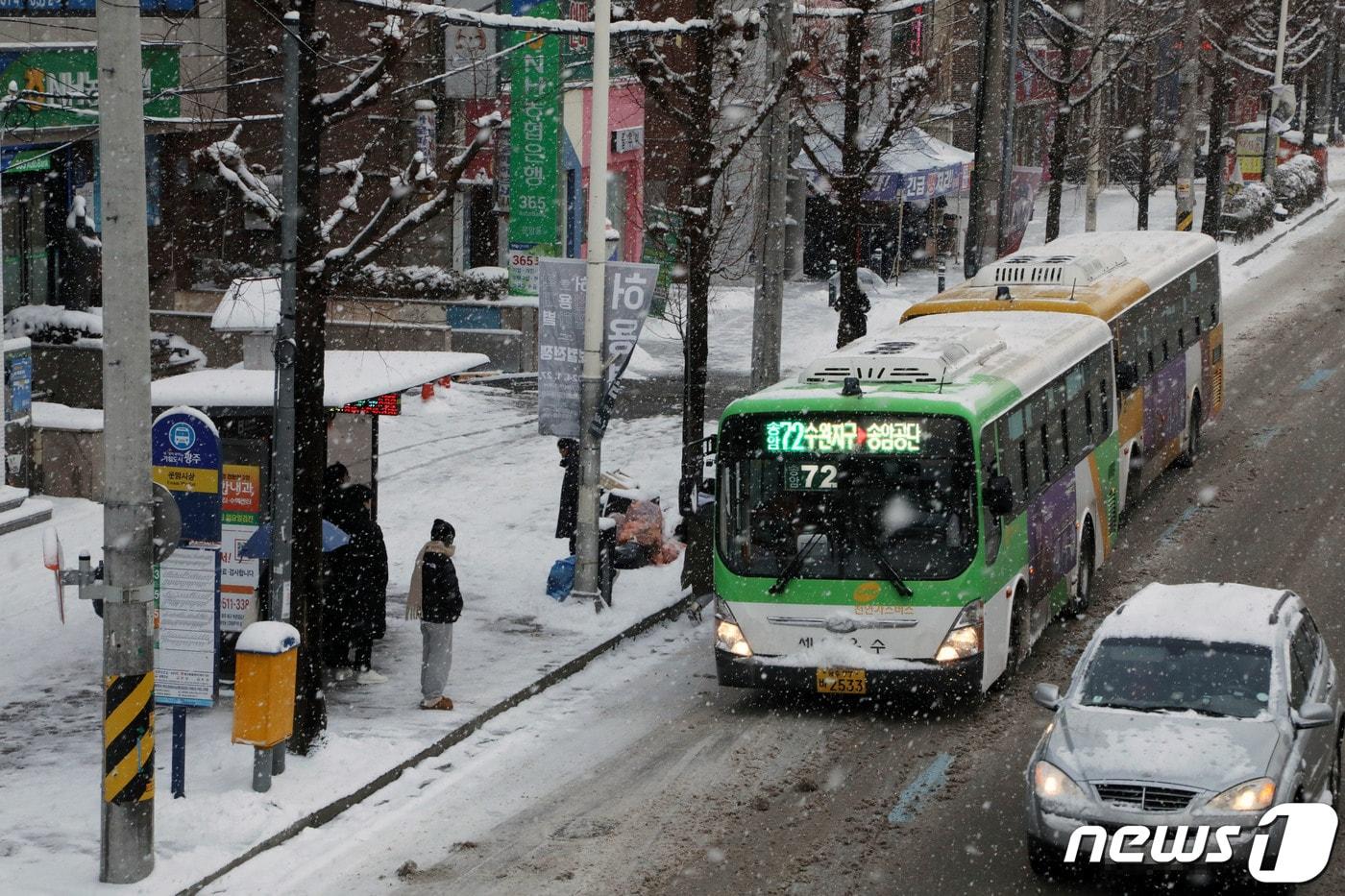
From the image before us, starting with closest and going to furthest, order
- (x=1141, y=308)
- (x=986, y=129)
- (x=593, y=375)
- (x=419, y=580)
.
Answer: (x=419, y=580)
(x=593, y=375)
(x=1141, y=308)
(x=986, y=129)

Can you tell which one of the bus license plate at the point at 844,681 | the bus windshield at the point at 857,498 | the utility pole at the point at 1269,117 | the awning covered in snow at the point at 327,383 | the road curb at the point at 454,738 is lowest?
the road curb at the point at 454,738

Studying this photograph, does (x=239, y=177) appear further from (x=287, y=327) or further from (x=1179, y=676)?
(x=1179, y=676)

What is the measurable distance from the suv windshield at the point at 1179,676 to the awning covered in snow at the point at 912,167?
97.8 feet

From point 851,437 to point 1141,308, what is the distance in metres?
9.54

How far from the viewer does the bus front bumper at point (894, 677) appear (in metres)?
15.1

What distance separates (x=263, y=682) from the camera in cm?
1264

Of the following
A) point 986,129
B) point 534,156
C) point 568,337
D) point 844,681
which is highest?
point 986,129

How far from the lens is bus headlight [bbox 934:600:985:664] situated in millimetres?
15055

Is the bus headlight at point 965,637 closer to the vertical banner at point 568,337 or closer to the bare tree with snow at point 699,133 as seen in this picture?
the bare tree with snow at point 699,133

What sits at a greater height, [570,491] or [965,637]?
[570,491]

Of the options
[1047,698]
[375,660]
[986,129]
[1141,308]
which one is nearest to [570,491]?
[375,660]
